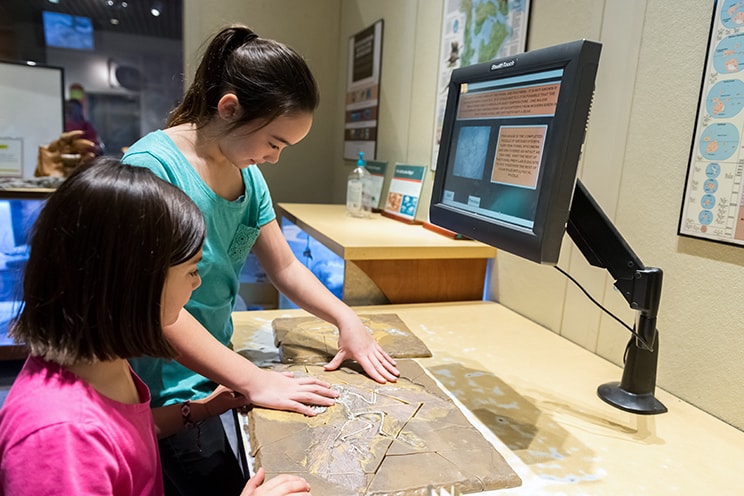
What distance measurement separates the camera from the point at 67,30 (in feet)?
11.7

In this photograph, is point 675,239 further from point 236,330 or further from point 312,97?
point 236,330

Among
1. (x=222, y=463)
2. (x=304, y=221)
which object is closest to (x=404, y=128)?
(x=304, y=221)

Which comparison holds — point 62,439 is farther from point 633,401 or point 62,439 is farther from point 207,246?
point 633,401

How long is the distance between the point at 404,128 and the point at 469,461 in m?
1.77

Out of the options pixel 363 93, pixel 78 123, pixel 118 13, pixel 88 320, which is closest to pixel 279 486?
pixel 88 320

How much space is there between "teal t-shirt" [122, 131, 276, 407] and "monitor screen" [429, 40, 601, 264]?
0.38 meters

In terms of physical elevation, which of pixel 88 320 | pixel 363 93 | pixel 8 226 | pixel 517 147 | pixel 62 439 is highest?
pixel 363 93

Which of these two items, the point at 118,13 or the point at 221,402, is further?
the point at 118,13

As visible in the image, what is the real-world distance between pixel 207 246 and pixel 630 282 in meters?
0.75

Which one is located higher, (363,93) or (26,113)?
(363,93)

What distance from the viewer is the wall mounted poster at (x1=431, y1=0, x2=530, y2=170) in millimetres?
1523

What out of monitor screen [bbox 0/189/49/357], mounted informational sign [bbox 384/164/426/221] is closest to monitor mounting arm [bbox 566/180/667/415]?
mounted informational sign [bbox 384/164/426/221]

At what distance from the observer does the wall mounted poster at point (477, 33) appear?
1523 mm

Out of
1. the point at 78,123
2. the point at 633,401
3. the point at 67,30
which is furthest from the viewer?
the point at 67,30
